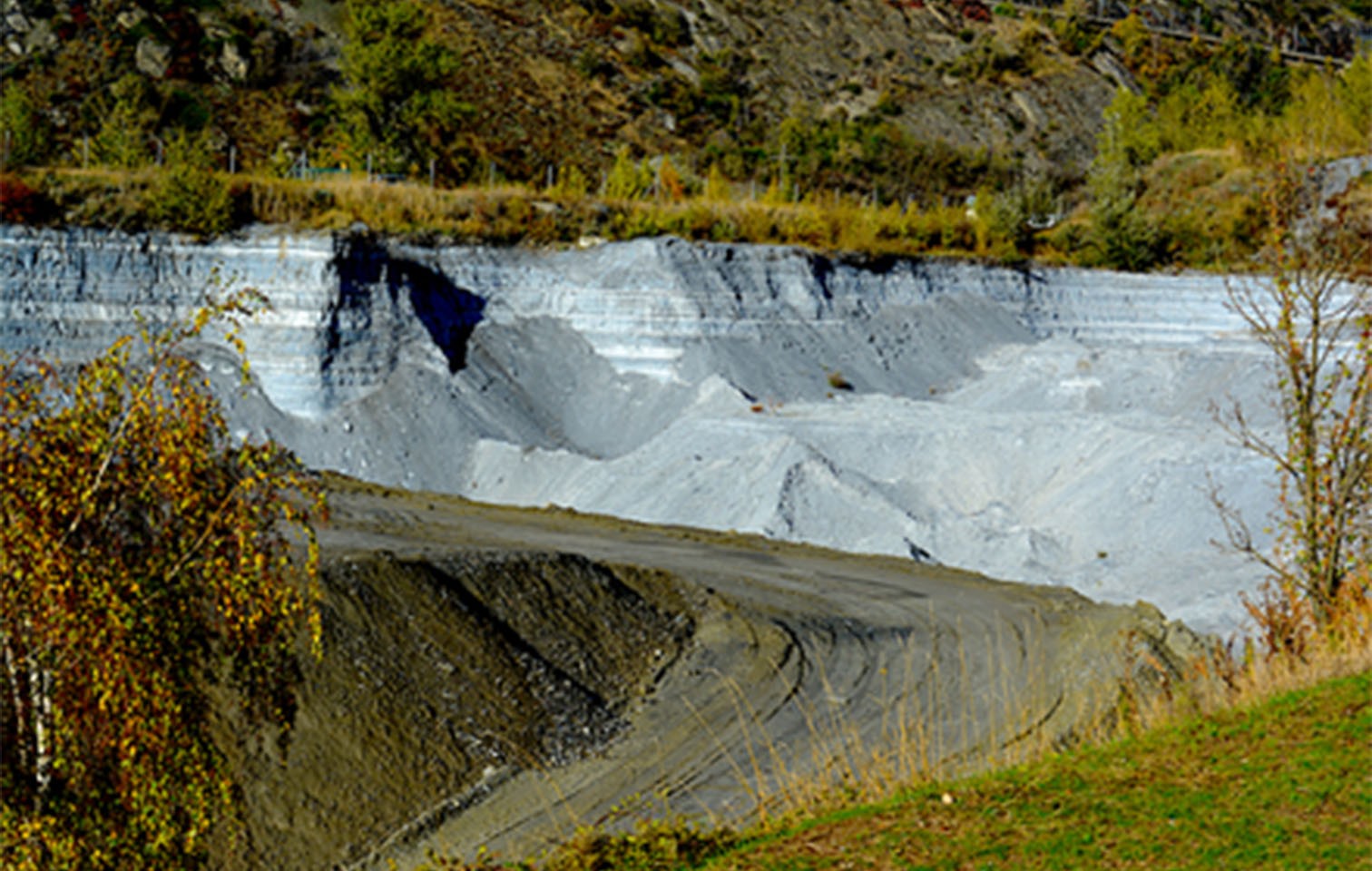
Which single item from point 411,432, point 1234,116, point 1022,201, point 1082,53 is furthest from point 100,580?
point 1082,53

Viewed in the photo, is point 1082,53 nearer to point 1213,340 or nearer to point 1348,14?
point 1348,14

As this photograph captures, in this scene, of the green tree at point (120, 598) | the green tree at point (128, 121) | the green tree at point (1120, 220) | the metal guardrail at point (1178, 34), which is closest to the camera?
the green tree at point (120, 598)

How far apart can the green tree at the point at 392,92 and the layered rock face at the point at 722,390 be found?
11.5m

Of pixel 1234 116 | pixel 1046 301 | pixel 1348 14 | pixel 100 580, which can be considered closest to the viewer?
pixel 100 580

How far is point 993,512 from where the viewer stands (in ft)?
83.1

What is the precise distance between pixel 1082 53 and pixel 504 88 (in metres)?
33.2

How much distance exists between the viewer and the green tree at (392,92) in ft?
143

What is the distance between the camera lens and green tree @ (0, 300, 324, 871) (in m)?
6.68

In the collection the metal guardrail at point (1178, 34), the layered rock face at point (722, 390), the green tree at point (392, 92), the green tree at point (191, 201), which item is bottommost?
the layered rock face at point (722, 390)

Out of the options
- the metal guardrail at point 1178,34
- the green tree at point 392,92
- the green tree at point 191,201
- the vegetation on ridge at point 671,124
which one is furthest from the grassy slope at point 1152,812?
the metal guardrail at point 1178,34

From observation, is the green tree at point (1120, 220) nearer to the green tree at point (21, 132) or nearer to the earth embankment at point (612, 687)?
the earth embankment at point (612, 687)

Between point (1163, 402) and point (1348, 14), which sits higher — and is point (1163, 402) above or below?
below

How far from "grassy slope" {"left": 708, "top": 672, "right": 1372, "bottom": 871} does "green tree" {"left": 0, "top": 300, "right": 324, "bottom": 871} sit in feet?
9.27

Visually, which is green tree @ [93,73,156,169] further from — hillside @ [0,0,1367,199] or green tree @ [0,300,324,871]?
green tree @ [0,300,324,871]
